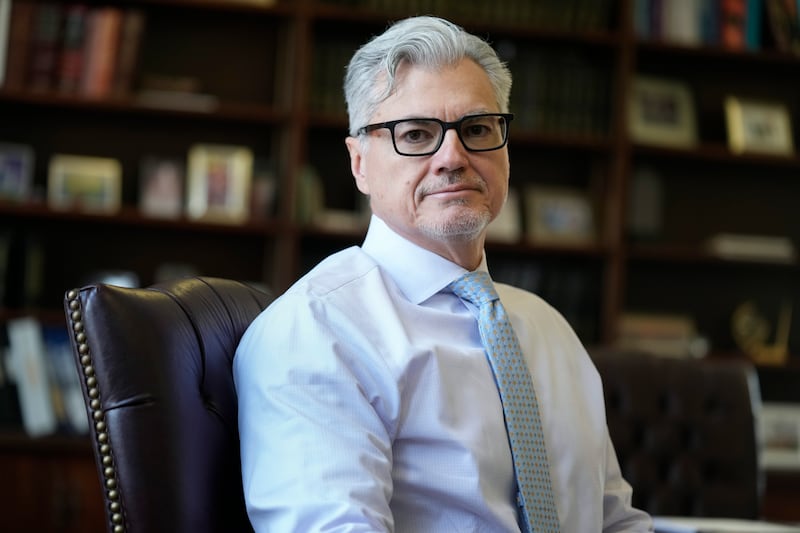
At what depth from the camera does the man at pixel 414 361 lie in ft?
4.71

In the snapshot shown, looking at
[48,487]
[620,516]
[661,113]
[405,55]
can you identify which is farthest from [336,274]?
[661,113]

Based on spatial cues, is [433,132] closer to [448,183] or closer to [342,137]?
[448,183]

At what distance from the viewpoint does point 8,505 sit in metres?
3.60

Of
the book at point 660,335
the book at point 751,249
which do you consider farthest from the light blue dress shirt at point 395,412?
the book at point 751,249

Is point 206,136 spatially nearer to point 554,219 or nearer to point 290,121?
point 290,121

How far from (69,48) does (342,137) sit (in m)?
1.03

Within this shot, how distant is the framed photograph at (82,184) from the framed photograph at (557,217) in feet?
5.16

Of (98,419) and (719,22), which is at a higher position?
(719,22)

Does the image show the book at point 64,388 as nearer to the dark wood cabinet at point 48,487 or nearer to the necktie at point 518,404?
the dark wood cabinet at point 48,487

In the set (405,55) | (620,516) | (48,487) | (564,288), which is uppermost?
(405,55)

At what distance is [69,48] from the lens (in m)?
3.84

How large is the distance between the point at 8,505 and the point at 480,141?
8.16 feet

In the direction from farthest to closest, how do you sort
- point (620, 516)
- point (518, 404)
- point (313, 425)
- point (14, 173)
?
point (14, 173) → point (620, 516) → point (518, 404) → point (313, 425)

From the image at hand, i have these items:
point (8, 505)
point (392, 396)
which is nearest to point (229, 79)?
point (8, 505)
